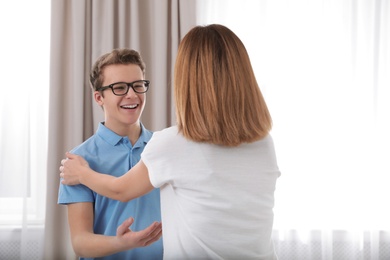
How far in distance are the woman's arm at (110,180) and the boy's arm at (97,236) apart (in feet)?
0.33

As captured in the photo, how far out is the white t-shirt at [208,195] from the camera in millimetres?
1391

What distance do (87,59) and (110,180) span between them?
1996 millimetres

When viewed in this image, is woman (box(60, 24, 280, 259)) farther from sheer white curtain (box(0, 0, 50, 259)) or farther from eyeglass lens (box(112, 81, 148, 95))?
sheer white curtain (box(0, 0, 50, 259))

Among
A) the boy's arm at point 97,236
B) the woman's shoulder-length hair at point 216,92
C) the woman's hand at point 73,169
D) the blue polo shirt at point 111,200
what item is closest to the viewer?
the woman's shoulder-length hair at point 216,92

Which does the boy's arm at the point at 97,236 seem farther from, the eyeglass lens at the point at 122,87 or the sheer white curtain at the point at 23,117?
the sheer white curtain at the point at 23,117

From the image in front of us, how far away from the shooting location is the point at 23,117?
3.42 m

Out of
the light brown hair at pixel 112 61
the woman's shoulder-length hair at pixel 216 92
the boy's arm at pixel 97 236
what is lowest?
the boy's arm at pixel 97 236

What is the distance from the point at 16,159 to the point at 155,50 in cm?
115

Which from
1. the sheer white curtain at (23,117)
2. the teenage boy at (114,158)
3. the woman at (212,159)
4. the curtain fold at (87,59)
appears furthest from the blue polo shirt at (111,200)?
the sheer white curtain at (23,117)

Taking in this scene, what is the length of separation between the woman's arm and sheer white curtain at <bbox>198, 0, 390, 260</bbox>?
1992 millimetres

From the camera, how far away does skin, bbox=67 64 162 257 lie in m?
1.58

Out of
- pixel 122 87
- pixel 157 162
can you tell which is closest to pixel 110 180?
pixel 157 162

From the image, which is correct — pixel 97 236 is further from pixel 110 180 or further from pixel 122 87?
pixel 122 87

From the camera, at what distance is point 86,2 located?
343 cm
